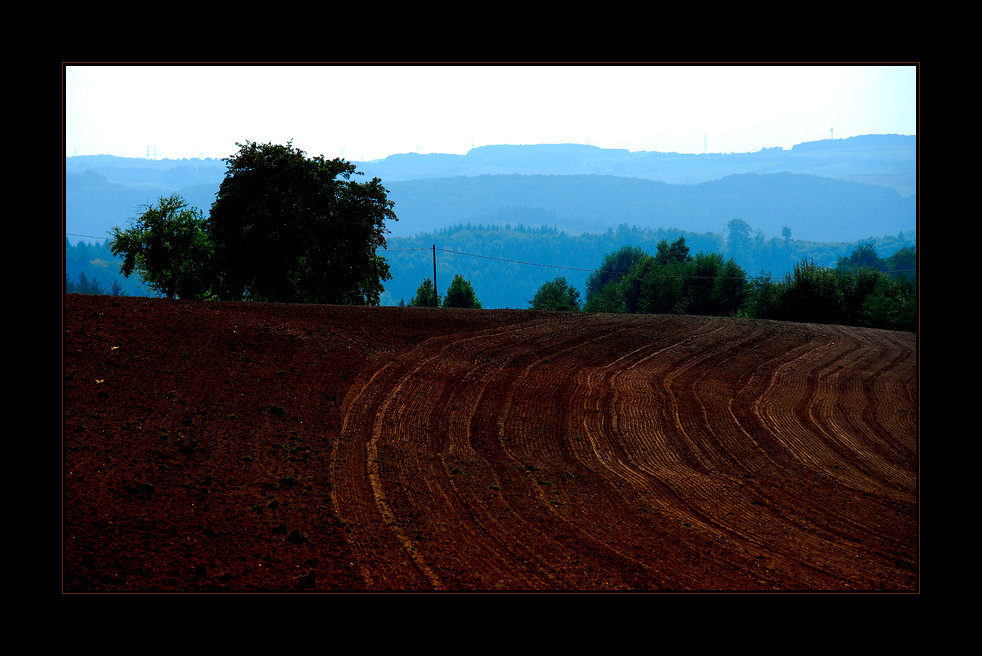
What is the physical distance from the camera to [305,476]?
32.2 ft

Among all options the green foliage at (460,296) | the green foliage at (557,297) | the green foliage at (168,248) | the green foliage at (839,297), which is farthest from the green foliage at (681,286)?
the green foliage at (168,248)

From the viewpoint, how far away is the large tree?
107 feet

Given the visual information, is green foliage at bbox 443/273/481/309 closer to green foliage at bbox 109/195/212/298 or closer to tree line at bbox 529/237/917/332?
tree line at bbox 529/237/917/332

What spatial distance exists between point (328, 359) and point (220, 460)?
6324 mm

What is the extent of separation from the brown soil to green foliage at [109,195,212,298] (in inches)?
669

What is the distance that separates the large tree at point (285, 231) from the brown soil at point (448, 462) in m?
13.7

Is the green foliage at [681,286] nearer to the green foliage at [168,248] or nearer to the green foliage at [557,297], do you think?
the green foliage at [557,297]

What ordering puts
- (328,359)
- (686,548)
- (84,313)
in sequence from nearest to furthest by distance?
(686,548) → (84,313) → (328,359)

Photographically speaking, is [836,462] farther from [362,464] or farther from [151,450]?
[151,450]

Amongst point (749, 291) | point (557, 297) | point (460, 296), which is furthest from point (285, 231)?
point (557, 297)

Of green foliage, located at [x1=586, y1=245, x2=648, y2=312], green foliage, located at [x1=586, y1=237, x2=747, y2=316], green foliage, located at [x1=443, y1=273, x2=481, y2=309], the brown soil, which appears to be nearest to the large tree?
the brown soil

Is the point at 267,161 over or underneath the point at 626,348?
over
